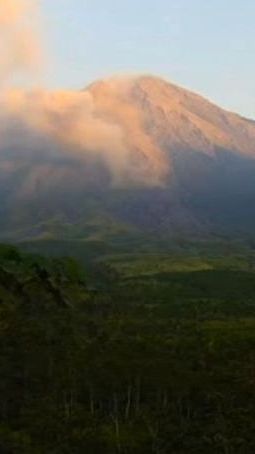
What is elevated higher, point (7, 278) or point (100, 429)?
point (7, 278)

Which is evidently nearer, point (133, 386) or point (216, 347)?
point (133, 386)

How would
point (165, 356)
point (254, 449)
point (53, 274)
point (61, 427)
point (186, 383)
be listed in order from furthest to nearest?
point (53, 274) → point (165, 356) → point (186, 383) → point (61, 427) → point (254, 449)

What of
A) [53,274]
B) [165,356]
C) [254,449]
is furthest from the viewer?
[53,274]

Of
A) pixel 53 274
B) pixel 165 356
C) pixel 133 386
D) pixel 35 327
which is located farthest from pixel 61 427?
pixel 53 274

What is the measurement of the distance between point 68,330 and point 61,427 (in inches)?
896

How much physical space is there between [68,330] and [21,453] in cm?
2973

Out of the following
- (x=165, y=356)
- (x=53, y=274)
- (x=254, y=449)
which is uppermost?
(x=53, y=274)

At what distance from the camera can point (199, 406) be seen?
237 feet

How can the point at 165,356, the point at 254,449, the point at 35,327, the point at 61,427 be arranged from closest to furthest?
the point at 254,449 → the point at 61,427 → the point at 165,356 → the point at 35,327

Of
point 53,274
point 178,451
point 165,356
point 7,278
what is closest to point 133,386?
point 165,356

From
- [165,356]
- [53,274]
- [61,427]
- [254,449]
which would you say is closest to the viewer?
[254,449]

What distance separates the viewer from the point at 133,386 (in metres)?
77.0

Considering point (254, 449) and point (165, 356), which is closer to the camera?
point (254, 449)

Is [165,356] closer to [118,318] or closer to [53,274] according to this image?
[118,318]
